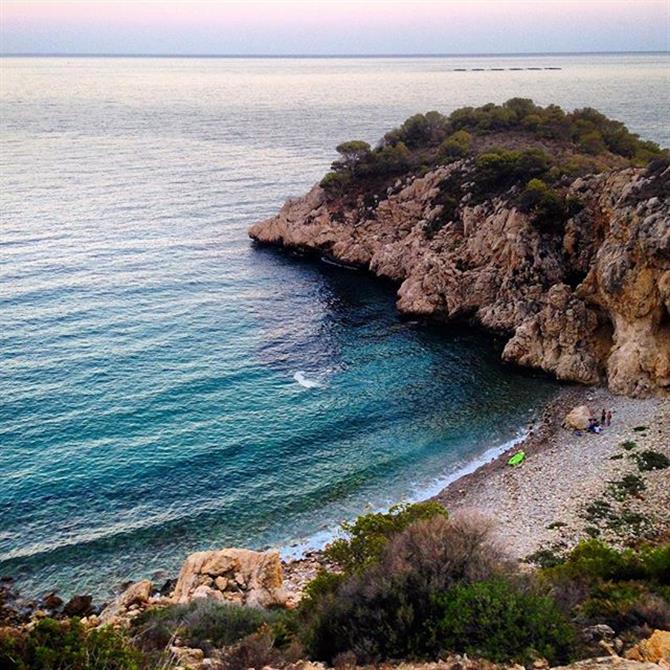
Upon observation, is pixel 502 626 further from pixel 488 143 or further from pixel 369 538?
pixel 488 143

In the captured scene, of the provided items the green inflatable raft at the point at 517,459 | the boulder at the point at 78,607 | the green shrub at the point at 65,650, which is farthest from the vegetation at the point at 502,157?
the green shrub at the point at 65,650

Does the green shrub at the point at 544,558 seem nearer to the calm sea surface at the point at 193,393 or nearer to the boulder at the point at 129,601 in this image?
the calm sea surface at the point at 193,393

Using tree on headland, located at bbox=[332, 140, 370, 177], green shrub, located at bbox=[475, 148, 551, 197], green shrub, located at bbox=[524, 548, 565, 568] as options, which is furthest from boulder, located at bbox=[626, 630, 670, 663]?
tree on headland, located at bbox=[332, 140, 370, 177]

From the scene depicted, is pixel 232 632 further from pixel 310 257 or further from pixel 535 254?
pixel 310 257

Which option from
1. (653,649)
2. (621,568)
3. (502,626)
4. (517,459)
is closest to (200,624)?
(502,626)

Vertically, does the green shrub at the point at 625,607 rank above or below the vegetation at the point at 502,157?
below

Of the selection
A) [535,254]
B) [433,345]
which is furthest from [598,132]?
[433,345]
